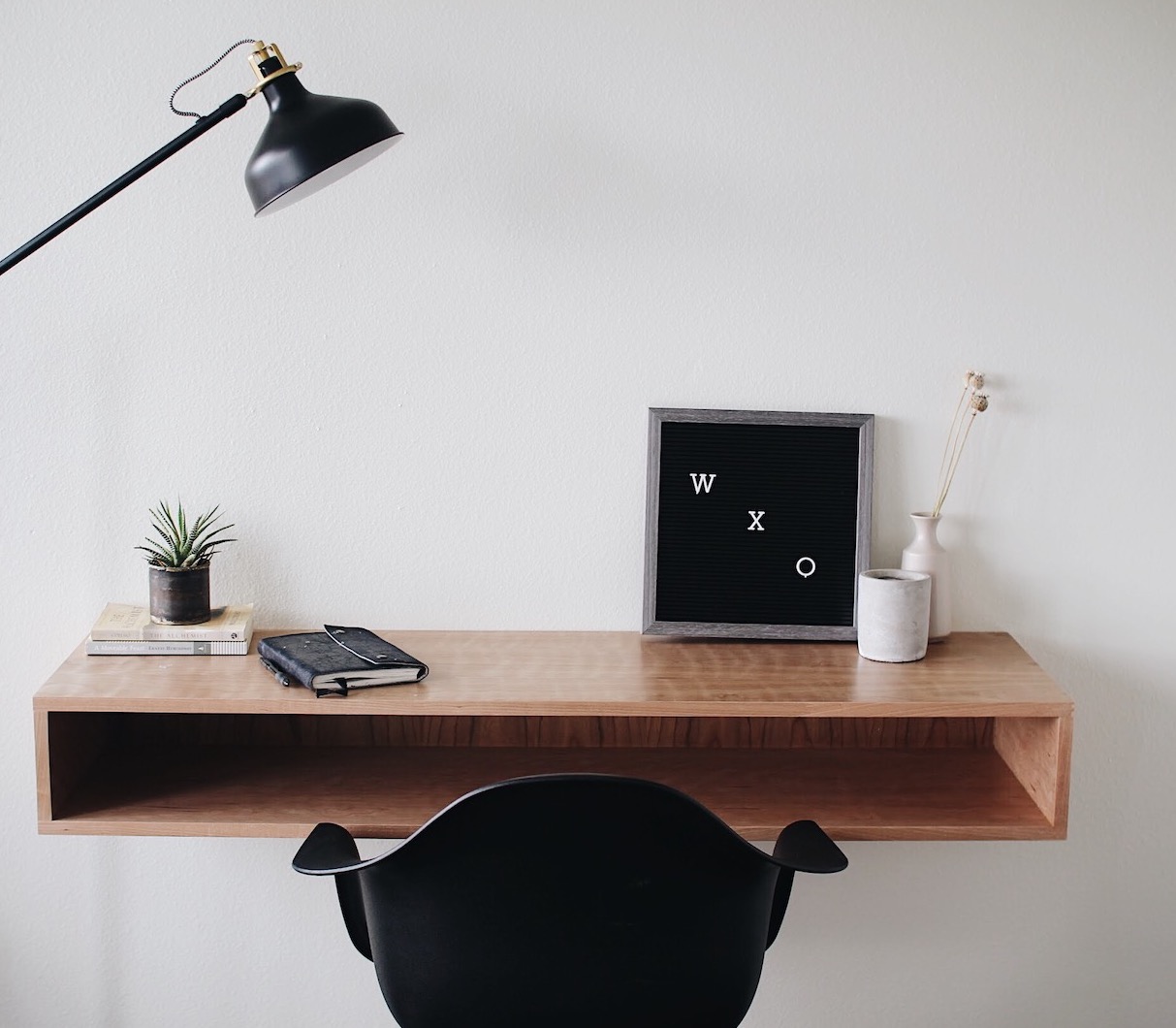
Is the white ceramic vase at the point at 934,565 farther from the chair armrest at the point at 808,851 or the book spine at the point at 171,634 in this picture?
the book spine at the point at 171,634

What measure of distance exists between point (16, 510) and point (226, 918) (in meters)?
0.74

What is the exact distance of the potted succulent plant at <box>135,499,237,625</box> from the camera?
166 centimetres

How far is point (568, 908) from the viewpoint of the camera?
3.96 feet

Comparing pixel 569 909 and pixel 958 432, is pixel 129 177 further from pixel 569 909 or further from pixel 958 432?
pixel 958 432

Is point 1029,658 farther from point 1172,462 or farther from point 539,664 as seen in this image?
point 539,664

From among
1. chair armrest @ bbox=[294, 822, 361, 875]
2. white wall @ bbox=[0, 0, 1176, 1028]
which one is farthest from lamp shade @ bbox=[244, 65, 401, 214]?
chair armrest @ bbox=[294, 822, 361, 875]

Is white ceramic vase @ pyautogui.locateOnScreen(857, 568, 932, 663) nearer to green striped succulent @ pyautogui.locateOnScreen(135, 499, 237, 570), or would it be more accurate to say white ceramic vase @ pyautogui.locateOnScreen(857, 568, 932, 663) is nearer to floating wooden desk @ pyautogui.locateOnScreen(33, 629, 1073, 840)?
floating wooden desk @ pyautogui.locateOnScreen(33, 629, 1073, 840)

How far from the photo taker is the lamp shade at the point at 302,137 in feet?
4.64

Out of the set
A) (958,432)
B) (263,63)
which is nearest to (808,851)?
(958,432)

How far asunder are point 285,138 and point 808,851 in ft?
3.50

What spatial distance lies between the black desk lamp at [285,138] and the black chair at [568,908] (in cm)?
79

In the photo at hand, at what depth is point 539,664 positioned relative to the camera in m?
1.65

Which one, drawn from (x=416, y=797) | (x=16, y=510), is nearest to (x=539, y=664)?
(x=416, y=797)

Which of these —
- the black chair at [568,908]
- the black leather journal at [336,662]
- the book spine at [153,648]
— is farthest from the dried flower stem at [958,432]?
the book spine at [153,648]
